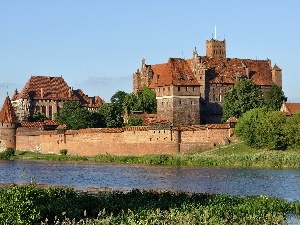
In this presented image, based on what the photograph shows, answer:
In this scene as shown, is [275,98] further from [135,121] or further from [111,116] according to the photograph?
[111,116]

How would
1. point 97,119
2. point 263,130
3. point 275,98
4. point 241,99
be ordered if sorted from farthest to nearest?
point 97,119 → point 275,98 → point 241,99 → point 263,130

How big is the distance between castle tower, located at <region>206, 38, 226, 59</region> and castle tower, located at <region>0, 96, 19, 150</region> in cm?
2711

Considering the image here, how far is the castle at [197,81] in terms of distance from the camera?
66.0 meters

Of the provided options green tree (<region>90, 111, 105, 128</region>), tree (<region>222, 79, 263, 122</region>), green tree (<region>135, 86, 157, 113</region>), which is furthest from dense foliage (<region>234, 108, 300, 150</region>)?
green tree (<region>90, 111, 105, 128</region>)

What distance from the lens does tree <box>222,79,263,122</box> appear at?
67000 millimetres

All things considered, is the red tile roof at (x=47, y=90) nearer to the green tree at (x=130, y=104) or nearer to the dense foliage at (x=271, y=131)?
the green tree at (x=130, y=104)

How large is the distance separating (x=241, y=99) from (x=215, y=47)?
23.1 m

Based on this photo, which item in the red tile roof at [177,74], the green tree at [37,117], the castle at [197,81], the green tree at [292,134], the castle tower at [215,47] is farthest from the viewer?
the green tree at [37,117]

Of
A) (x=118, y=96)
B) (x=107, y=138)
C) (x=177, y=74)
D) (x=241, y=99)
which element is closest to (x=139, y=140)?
(x=107, y=138)

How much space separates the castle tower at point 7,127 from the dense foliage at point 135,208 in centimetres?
4898

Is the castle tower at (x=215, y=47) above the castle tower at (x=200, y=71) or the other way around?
above

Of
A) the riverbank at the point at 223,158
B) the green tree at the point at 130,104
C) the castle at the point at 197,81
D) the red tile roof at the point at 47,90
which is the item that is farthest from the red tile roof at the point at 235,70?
the red tile roof at the point at 47,90

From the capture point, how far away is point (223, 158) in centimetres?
4912

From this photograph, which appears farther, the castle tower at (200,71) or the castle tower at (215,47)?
the castle tower at (215,47)
